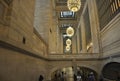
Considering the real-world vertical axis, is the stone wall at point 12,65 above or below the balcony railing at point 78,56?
below

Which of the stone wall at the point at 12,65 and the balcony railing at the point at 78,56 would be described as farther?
the balcony railing at the point at 78,56

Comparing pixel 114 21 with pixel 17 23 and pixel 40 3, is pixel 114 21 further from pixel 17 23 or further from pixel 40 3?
pixel 40 3

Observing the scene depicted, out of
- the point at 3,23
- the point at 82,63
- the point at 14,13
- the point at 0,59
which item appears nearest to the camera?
the point at 0,59

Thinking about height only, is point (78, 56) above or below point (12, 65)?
above

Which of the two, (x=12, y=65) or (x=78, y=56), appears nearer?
(x=12, y=65)

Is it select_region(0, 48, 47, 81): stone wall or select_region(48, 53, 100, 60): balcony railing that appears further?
select_region(48, 53, 100, 60): balcony railing

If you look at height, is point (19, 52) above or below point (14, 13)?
below

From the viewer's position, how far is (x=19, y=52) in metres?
4.71

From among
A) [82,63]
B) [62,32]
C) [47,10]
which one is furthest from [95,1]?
[62,32]

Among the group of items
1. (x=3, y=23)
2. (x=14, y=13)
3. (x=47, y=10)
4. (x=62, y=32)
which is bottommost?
(x=3, y=23)

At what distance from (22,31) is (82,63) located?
741 cm

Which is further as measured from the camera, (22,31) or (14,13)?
(22,31)

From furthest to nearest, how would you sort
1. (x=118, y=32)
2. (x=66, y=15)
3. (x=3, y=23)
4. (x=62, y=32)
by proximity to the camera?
(x=62, y=32) < (x=66, y=15) < (x=118, y=32) < (x=3, y=23)

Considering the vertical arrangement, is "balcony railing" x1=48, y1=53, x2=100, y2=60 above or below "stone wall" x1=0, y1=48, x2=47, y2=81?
above
